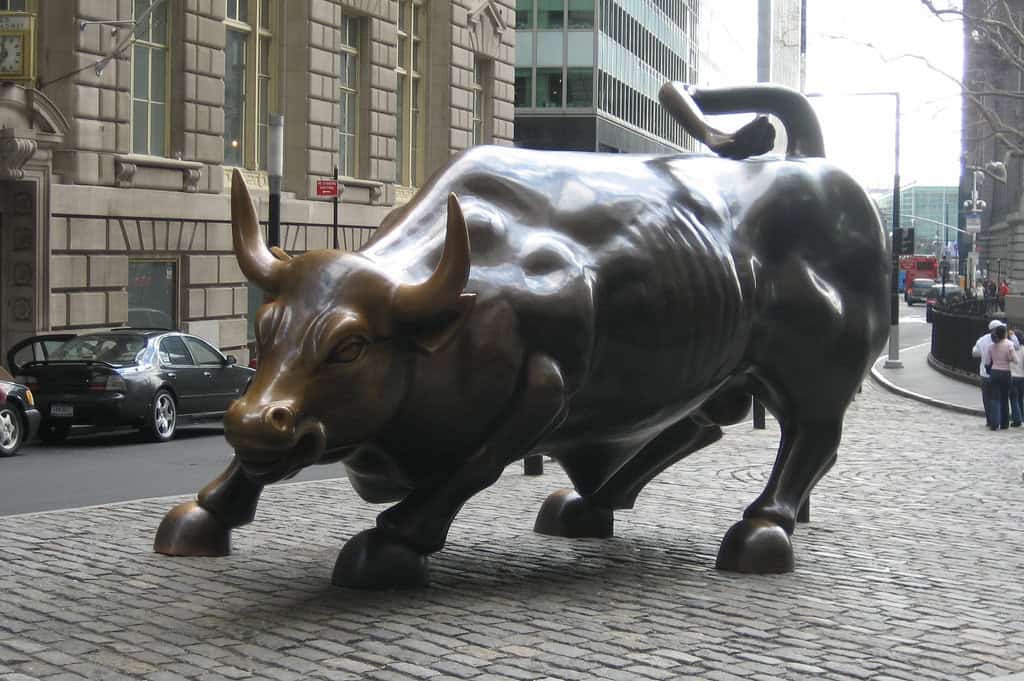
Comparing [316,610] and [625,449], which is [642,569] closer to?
[625,449]

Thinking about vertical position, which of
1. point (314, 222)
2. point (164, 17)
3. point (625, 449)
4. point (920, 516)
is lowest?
point (920, 516)

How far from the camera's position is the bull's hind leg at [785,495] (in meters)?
8.77

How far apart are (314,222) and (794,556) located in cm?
2544

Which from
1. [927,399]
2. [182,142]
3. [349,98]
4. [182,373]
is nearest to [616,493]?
[182,373]

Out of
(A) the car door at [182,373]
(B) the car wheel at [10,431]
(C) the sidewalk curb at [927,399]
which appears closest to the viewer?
(B) the car wheel at [10,431]

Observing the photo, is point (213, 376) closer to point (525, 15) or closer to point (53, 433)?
point (53, 433)

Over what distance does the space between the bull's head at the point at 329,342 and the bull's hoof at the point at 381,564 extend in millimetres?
636

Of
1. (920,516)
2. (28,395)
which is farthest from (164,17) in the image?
(920,516)

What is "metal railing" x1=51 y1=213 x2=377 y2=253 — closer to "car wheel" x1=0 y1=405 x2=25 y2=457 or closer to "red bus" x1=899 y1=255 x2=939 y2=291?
"car wheel" x1=0 y1=405 x2=25 y2=457

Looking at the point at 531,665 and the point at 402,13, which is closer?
the point at 531,665

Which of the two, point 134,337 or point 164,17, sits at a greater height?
point 164,17

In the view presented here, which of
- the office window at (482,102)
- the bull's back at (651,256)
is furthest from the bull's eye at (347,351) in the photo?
the office window at (482,102)

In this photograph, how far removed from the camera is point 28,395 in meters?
18.8

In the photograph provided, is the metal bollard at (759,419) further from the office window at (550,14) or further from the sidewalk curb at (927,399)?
the office window at (550,14)
